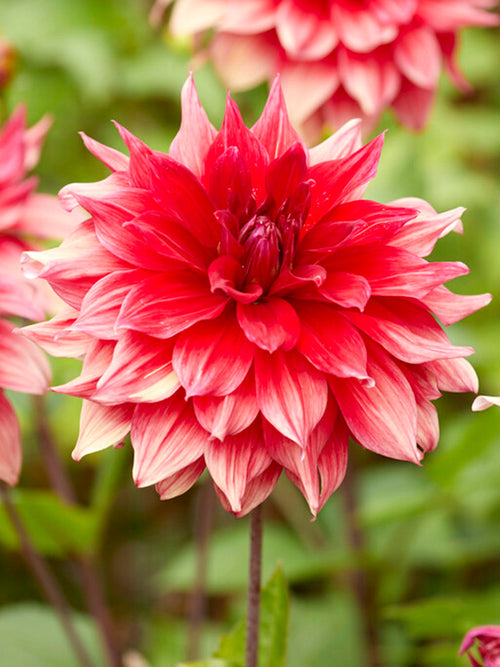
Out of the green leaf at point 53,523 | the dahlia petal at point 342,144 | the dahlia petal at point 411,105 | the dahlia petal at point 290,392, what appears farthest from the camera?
the dahlia petal at point 411,105

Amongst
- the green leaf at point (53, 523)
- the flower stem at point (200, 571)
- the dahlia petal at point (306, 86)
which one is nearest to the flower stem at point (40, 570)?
the green leaf at point (53, 523)

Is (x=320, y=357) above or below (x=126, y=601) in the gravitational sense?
above

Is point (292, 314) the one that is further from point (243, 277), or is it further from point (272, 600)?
point (272, 600)

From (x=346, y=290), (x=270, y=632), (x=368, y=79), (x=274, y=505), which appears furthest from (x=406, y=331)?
(x=274, y=505)

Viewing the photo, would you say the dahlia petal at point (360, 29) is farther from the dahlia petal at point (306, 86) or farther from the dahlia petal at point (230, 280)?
the dahlia petal at point (230, 280)

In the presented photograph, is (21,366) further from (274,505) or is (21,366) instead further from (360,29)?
(274,505)

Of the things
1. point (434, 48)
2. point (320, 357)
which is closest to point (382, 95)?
point (434, 48)
